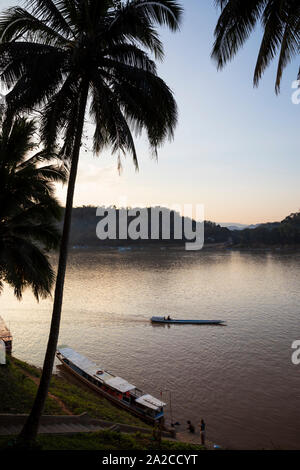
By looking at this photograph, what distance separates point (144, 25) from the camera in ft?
31.3

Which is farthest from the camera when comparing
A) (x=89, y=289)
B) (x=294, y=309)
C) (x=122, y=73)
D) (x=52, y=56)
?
(x=89, y=289)

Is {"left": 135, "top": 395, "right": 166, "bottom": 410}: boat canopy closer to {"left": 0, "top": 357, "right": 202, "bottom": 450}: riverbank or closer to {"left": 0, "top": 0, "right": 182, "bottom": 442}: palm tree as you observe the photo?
{"left": 0, "top": 357, "right": 202, "bottom": 450}: riverbank

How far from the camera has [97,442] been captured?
11852 mm

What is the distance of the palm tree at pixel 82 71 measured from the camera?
9.30 meters

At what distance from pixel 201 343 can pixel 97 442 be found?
25.8 m

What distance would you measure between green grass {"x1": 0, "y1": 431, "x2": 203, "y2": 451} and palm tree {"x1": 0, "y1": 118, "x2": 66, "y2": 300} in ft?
15.0

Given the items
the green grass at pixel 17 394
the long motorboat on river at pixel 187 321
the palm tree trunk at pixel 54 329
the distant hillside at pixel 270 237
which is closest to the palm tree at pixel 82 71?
the palm tree trunk at pixel 54 329

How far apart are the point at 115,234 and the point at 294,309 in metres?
148

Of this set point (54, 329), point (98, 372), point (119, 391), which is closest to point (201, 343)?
point (98, 372)

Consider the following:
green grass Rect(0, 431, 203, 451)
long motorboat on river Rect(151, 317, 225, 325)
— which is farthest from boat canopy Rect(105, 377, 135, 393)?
long motorboat on river Rect(151, 317, 225, 325)

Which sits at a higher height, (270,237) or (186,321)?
(270,237)

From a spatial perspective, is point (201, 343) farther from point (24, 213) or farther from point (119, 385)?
point (24, 213)
